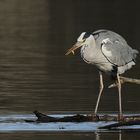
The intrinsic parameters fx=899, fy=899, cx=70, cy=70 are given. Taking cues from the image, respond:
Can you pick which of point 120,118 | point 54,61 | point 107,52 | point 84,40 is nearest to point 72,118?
point 120,118

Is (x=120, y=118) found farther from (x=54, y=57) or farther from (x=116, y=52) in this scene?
(x=54, y=57)

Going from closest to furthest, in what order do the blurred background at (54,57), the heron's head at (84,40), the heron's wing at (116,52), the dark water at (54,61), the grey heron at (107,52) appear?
the heron's head at (84,40) → the grey heron at (107,52) → the heron's wing at (116,52) → the dark water at (54,61) → the blurred background at (54,57)

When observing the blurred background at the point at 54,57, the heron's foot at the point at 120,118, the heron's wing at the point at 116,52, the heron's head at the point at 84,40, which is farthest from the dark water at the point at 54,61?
the heron's head at the point at 84,40

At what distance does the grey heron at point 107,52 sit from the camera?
14969mm

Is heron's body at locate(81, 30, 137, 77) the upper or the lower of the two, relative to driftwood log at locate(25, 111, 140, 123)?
upper

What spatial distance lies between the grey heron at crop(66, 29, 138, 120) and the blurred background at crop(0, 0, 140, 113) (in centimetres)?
79

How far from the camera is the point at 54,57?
24953 mm

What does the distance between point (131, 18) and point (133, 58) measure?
986 inches

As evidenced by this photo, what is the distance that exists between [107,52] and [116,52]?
175mm

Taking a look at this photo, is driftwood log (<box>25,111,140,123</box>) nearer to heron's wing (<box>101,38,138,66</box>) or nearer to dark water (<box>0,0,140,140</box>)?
dark water (<box>0,0,140,140</box>)

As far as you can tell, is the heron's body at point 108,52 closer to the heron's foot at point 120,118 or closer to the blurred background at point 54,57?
the blurred background at point 54,57

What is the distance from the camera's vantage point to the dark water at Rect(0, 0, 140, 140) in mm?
16297

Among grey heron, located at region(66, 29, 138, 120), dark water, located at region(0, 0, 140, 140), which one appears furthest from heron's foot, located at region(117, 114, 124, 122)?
dark water, located at region(0, 0, 140, 140)

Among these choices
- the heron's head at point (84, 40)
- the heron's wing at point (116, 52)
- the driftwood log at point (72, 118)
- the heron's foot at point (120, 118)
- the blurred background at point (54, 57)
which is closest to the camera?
the driftwood log at point (72, 118)
